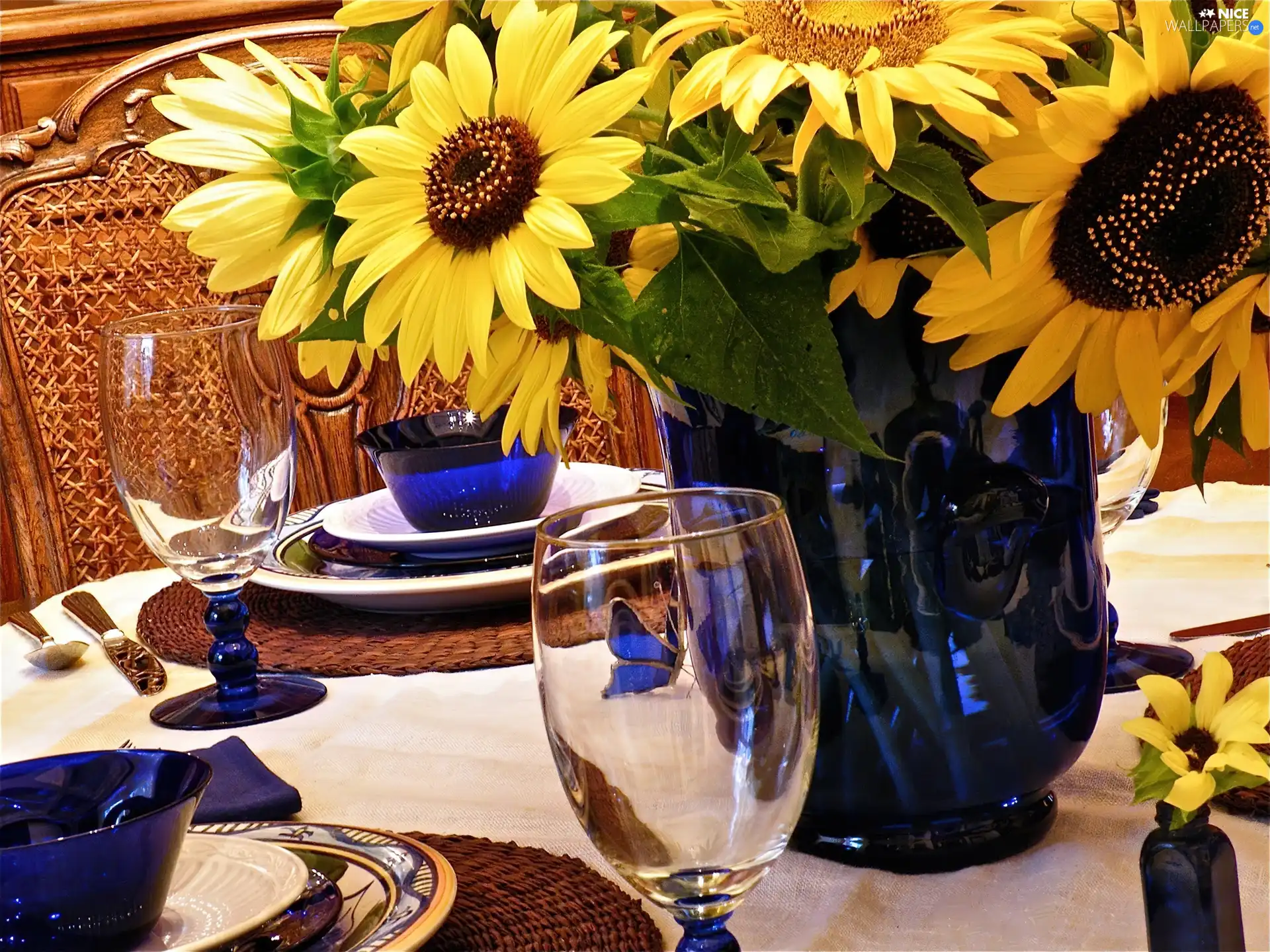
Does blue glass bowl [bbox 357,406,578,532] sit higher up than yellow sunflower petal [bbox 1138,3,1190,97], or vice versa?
yellow sunflower petal [bbox 1138,3,1190,97]

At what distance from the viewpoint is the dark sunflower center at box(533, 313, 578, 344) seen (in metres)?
0.46

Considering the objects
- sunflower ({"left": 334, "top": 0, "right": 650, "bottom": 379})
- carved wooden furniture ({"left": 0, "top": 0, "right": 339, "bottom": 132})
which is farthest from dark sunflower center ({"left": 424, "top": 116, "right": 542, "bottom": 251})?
carved wooden furniture ({"left": 0, "top": 0, "right": 339, "bottom": 132})

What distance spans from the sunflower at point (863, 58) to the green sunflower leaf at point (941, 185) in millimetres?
12

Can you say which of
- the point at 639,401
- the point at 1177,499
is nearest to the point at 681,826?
the point at 1177,499

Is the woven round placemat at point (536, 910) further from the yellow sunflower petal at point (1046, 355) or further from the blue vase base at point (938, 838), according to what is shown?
the yellow sunflower petal at point (1046, 355)

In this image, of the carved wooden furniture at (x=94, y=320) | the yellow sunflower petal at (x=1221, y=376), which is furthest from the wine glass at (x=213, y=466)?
the carved wooden furniture at (x=94, y=320)

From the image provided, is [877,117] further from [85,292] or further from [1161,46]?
[85,292]

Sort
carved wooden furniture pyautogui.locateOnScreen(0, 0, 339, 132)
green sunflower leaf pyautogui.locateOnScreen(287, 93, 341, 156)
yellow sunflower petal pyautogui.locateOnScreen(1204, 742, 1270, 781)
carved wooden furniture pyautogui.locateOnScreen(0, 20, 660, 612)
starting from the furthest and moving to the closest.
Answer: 1. carved wooden furniture pyautogui.locateOnScreen(0, 0, 339, 132)
2. carved wooden furniture pyautogui.locateOnScreen(0, 20, 660, 612)
3. green sunflower leaf pyautogui.locateOnScreen(287, 93, 341, 156)
4. yellow sunflower petal pyautogui.locateOnScreen(1204, 742, 1270, 781)

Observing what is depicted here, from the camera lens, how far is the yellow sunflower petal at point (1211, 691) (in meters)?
0.32

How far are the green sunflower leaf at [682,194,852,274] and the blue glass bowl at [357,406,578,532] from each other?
0.48 metres

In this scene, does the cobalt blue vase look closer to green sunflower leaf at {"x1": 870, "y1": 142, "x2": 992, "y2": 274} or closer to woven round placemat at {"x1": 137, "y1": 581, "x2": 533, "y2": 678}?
green sunflower leaf at {"x1": 870, "y1": 142, "x2": 992, "y2": 274}

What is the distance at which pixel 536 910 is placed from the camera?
0.45 metres

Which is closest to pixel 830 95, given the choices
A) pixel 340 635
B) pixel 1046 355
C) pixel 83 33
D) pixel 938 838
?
pixel 1046 355

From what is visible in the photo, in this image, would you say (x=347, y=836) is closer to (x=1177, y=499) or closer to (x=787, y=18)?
(x=787, y=18)
